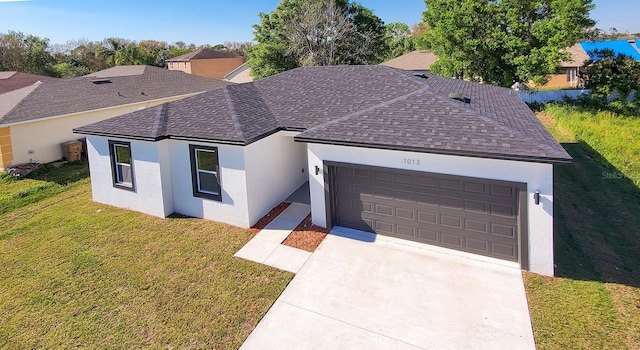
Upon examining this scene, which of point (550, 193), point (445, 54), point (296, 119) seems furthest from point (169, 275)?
point (445, 54)

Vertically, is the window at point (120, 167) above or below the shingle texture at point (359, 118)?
below

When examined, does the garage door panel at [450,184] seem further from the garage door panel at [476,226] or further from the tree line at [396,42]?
the tree line at [396,42]

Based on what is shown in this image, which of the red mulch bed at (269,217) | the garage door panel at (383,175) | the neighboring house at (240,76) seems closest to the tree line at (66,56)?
the neighboring house at (240,76)

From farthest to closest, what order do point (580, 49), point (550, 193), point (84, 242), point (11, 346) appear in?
point (580, 49) < point (84, 242) < point (550, 193) < point (11, 346)

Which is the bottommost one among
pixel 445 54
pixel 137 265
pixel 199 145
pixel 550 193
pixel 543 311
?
pixel 543 311

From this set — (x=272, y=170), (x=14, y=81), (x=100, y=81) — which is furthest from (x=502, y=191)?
(x=14, y=81)

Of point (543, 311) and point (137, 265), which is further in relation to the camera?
point (137, 265)

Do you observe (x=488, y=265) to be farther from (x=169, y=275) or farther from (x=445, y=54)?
(x=445, y=54)
